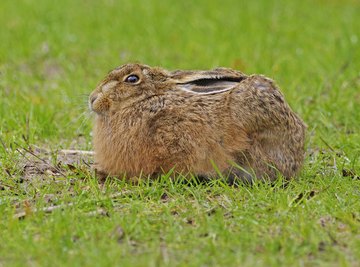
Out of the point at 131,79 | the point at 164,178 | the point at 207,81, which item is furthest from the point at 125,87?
the point at 164,178

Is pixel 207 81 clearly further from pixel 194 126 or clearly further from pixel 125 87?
pixel 125 87

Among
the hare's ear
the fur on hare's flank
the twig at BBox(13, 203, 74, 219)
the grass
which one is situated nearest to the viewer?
the grass

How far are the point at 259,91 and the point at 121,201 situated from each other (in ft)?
4.27

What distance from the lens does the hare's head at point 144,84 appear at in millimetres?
6145

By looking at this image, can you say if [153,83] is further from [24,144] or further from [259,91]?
[24,144]

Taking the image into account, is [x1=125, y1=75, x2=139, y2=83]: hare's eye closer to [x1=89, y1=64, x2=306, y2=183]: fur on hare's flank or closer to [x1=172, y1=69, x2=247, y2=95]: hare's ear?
[x1=89, y1=64, x2=306, y2=183]: fur on hare's flank

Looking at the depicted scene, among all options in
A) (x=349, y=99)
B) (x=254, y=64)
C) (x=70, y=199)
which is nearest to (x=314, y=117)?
(x=349, y=99)

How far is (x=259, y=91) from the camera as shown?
5961 millimetres

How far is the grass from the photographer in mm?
4762

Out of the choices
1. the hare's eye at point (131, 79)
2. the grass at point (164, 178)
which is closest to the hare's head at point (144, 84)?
the hare's eye at point (131, 79)

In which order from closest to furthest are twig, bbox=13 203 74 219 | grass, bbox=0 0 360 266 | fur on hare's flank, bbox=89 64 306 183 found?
grass, bbox=0 0 360 266, twig, bbox=13 203 74 219, fur on hare's flank, bbox=89 64 306 183

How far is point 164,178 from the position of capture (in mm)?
5848

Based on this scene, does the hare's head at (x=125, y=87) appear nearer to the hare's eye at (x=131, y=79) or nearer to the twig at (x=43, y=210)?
the hare's eye at (x=131, y=79)

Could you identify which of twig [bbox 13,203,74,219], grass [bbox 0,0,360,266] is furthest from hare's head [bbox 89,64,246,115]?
twig [bbox 13,203,74,219]
